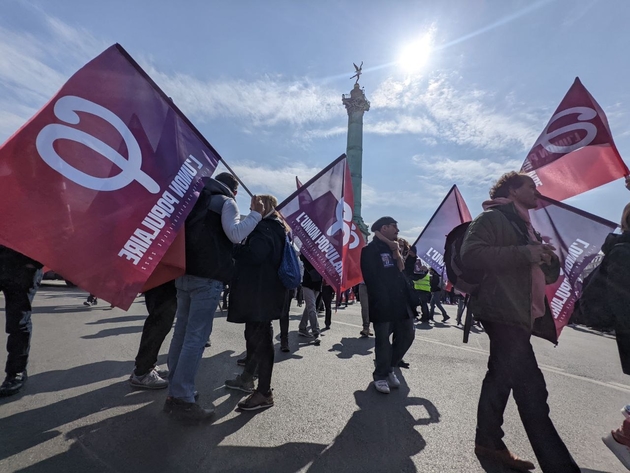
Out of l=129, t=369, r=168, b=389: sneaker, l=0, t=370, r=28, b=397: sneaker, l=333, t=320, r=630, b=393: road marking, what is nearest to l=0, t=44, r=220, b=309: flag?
l=129, t=369, r=168, b=389: sneaker

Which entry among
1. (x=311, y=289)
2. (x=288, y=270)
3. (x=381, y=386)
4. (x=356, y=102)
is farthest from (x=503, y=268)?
(x=356, y=102)

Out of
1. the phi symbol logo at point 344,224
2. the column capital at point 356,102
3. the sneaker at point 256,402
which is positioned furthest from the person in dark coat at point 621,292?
the column capital at point 356,102

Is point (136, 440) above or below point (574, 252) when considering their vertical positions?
below

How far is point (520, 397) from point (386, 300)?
176 cm

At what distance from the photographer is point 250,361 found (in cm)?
340

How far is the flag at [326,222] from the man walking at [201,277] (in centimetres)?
215

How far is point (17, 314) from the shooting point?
3.07 metres

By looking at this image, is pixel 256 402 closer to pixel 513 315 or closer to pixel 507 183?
pixel 513 315

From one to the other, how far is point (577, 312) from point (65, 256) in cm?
343

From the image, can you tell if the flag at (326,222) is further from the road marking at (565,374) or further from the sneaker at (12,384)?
the sneaker at (12,384)

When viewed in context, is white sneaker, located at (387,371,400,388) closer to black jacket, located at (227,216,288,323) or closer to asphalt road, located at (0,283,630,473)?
asphalt road, located at (0,283,630,473)

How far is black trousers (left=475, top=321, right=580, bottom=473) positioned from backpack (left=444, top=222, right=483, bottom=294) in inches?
11.2

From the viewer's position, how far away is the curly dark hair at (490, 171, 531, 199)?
2.48m

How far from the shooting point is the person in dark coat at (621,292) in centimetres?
202
